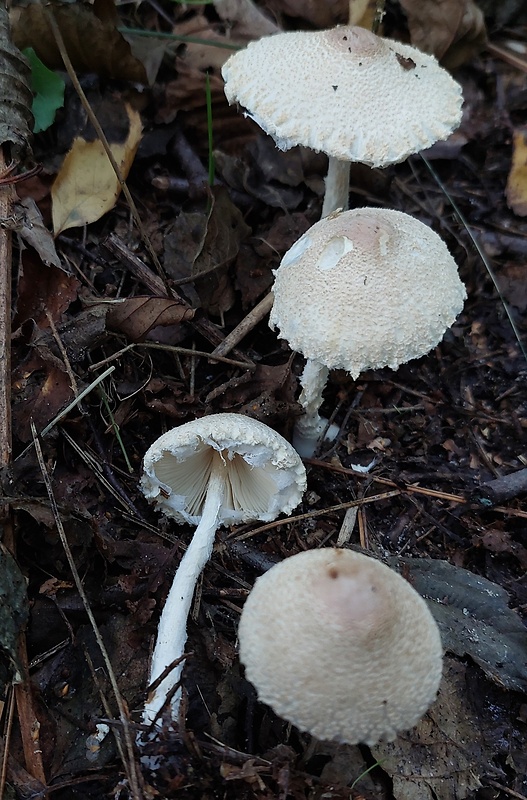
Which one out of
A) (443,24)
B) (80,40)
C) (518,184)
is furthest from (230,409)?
(443,24)

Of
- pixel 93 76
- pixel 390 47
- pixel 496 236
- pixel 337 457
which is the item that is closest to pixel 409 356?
pixel 337 457

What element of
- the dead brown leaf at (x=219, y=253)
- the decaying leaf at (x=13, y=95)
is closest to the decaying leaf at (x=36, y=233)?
the decaying leaf at (x=13, y=95)

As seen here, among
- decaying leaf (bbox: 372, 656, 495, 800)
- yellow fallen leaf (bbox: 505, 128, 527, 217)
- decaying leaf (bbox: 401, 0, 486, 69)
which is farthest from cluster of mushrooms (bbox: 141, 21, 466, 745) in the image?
yellow fallen leaf (bbox: 505, 128, 527, 217)

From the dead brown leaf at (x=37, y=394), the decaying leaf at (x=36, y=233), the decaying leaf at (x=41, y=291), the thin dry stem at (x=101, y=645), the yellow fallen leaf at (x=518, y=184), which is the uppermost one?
the yellow fallen leaf at (x=518, y=184)

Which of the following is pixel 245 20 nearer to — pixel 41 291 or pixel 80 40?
pixel 80 40

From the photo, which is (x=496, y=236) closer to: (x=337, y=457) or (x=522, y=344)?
(x=522, y=344)

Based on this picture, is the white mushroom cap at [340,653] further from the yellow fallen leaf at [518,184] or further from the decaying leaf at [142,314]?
the yellow fallen leaf at [518,184]
